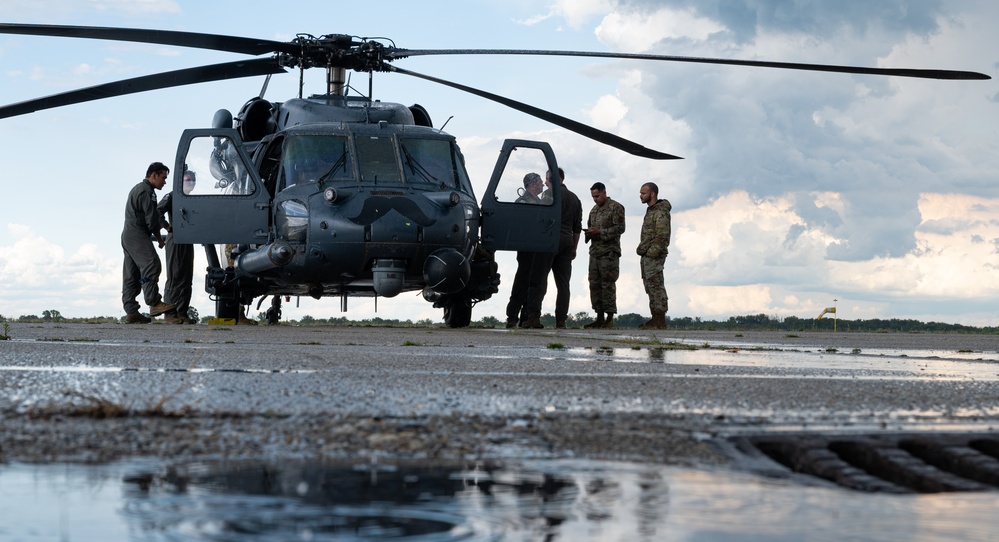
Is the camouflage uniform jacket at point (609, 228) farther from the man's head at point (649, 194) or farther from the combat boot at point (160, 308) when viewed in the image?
the combat boot at point (160, 308)

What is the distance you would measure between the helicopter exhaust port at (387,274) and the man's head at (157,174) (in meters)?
4.14

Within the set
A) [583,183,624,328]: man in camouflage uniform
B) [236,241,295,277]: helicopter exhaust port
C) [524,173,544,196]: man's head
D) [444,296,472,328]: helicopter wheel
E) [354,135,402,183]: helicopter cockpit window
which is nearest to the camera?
[236,241,295,277]: helicopter exhaust port

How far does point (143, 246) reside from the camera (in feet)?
50.7

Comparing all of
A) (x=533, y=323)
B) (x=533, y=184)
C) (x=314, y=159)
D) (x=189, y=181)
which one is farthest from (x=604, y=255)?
(x=189, y=181)

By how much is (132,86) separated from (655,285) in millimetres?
7198

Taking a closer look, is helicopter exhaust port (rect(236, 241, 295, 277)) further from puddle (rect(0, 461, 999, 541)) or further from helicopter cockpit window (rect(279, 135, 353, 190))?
puddle (rect(0, 461, 999, 541))

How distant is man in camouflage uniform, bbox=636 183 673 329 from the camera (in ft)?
52.1

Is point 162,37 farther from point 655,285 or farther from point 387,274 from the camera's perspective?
point 655,285

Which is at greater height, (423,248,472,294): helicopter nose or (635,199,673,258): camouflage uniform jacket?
(635,199,673,258): camouflage uniform jacket

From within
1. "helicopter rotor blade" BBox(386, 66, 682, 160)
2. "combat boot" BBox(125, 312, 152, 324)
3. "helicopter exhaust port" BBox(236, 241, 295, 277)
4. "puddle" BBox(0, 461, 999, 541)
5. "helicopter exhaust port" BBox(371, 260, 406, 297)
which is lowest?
"puddle" BBox(0, 461, 999, 541)

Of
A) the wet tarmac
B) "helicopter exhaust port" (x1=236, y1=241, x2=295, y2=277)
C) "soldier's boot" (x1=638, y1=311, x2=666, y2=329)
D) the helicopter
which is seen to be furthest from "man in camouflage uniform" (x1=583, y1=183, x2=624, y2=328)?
the wet tarmac

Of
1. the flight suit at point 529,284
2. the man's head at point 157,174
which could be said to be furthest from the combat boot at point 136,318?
the flight suit at point 529,284

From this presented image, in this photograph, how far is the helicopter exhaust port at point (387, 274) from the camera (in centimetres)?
1284

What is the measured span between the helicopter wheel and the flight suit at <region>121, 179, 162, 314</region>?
12.8 feet
